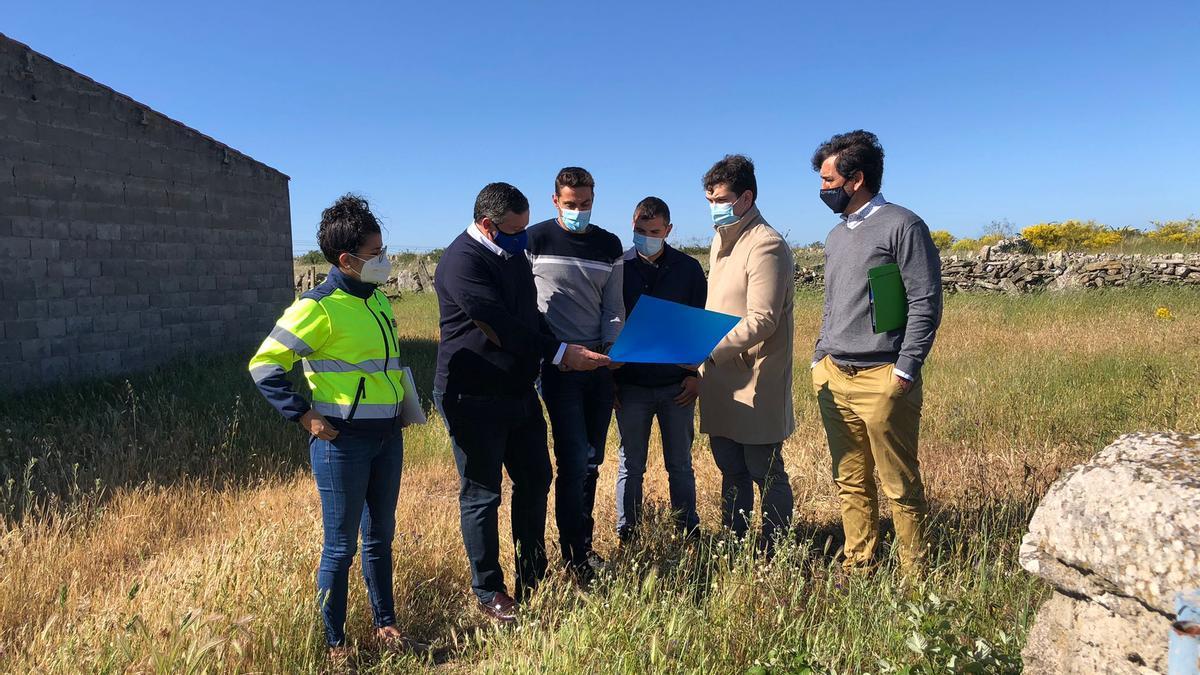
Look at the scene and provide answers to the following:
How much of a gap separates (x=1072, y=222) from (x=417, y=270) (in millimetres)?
30375

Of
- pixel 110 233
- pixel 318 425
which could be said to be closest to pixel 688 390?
pixel 318 425

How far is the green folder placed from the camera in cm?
318

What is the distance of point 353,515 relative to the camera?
278 centimetres

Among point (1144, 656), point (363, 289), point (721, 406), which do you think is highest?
point (363, 289)

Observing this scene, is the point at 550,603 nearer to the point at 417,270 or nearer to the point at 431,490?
the point at 431,490

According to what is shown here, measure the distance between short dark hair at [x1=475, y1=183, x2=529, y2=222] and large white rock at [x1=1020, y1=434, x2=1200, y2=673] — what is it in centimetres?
227

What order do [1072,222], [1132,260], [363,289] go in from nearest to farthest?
[363,289], [1132,260], [1072,222]

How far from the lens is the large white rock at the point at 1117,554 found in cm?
158

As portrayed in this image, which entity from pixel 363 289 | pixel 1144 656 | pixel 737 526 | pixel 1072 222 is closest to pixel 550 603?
pixel 737 526

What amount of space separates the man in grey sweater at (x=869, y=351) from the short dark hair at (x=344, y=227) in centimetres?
217

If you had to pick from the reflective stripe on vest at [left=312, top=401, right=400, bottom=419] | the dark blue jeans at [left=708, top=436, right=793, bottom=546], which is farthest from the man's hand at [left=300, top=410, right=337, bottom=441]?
the dark blue jeans at [left=708, top=436, right=793, bottom=546]

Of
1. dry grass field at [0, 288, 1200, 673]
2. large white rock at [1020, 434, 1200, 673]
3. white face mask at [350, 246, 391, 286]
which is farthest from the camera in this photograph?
white face mask at [350, 246, 391, 286]

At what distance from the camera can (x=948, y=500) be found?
4371 mm

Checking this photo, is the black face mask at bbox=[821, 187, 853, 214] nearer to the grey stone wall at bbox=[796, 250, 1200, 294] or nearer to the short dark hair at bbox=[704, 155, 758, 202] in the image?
the short dark hair at bbox=[704, 155, 758, 202]
